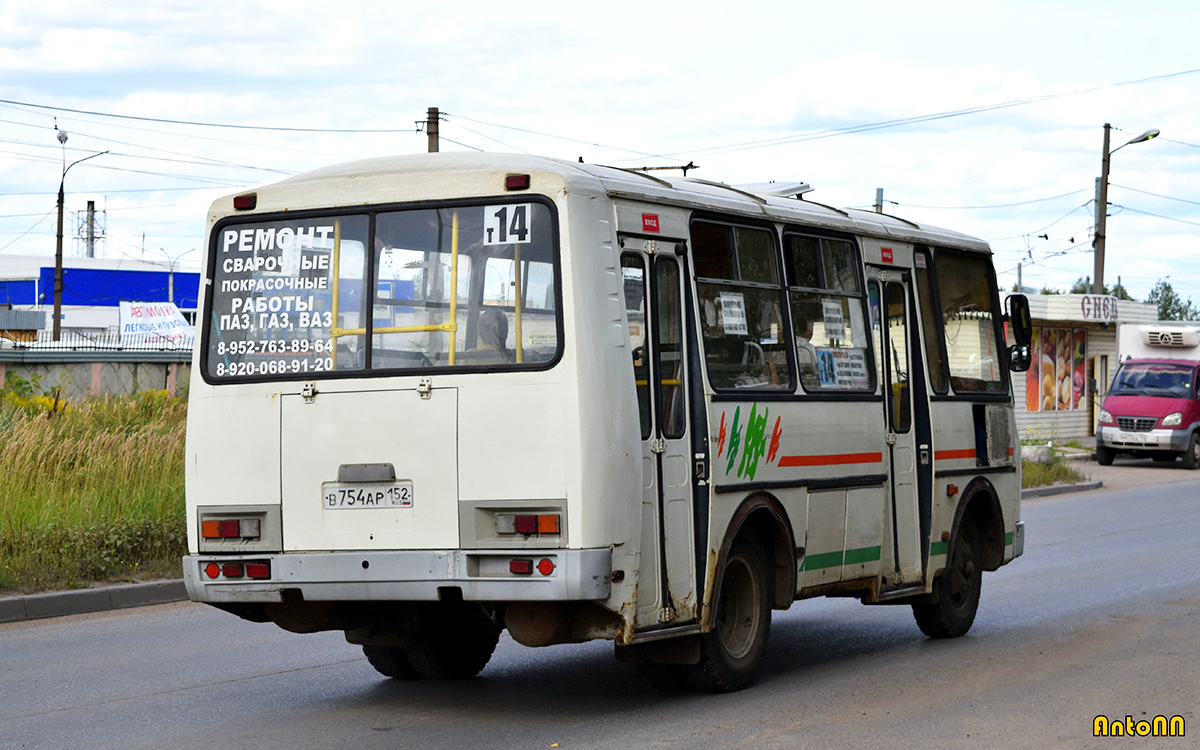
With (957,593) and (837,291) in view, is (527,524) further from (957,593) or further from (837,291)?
(957,593)

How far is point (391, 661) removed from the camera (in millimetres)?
9234

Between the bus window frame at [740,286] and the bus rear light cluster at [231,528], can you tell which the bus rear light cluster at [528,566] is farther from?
the bus window frame at [740,286]

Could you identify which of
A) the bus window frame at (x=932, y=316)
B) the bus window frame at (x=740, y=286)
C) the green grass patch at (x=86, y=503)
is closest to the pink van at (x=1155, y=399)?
the green grass patch at (x=86, y=503)

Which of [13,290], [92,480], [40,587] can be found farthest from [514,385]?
[13,290]

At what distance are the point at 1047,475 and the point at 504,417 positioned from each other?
21918 millimetres

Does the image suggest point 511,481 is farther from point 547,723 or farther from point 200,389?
point 200,389

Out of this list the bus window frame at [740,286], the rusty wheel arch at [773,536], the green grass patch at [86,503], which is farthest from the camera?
the green grass patch at [86,503]

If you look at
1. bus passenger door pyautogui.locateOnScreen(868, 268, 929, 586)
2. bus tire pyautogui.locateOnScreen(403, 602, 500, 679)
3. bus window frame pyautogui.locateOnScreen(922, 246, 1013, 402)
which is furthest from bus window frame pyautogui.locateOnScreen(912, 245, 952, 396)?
bus tire pyautogui.locateOnScreen(403, 602, 500, 679)

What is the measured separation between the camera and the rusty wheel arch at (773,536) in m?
8.48

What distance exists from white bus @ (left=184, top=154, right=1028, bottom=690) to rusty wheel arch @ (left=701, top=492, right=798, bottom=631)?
0.04 feet

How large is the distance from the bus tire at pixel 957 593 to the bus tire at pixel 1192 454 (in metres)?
24.1

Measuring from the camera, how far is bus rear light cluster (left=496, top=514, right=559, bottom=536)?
735 centimetres

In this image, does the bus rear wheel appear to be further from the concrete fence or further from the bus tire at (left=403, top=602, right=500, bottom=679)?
the concrete fence

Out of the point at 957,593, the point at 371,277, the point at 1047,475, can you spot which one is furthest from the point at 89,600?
the point at 1047,475
